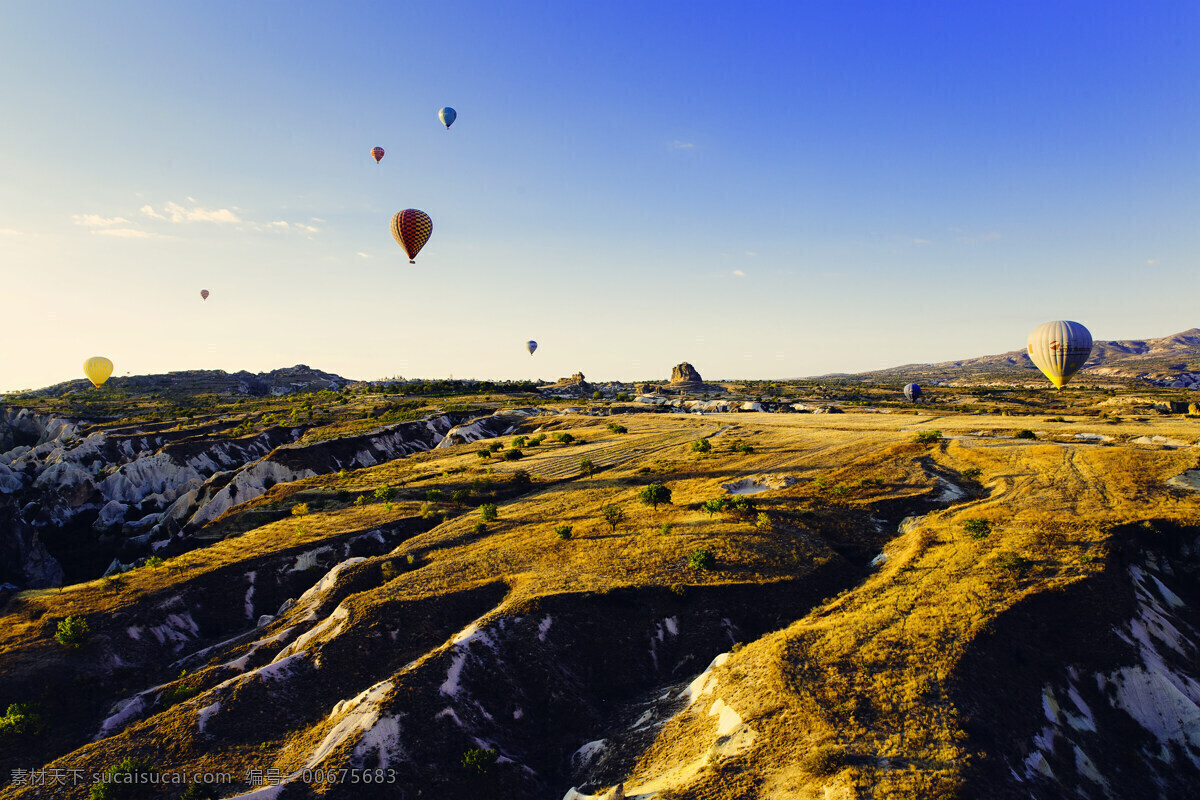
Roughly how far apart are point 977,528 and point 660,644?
19.2 meters

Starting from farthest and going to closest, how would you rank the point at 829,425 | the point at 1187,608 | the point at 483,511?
the point at 829,425 < the point at 483,511 < the point at 1187,608

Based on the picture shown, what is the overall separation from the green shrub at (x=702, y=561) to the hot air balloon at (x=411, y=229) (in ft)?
143

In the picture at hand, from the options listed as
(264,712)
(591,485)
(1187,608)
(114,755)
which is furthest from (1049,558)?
(114,755)

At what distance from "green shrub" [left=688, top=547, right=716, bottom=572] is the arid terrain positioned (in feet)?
0.36

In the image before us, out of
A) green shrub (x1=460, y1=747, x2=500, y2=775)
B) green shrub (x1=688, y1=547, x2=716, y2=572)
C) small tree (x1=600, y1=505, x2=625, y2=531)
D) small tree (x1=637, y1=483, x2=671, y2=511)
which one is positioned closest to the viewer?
green shrub (x1=460, y1=747, x2=500, y2=775)

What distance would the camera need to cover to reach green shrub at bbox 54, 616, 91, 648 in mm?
24844

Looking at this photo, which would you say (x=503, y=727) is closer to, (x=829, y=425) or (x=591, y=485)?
(x=591, y=485)

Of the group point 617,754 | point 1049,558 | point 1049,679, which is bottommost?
point 617,754

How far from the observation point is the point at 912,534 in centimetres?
3119

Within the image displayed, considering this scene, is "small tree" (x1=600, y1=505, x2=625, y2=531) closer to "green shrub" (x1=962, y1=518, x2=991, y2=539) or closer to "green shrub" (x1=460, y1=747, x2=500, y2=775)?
"green shrub" (x1=460, y1=747, x2=500, y2=775)

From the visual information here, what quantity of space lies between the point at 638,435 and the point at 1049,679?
179ft

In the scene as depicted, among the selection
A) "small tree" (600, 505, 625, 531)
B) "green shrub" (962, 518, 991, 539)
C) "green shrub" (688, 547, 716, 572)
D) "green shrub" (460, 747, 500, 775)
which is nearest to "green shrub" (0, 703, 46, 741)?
"green shrub" (460, 747, 500, 775)

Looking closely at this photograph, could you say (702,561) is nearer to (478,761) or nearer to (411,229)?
(478,761)

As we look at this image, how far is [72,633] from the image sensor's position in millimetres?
24938
